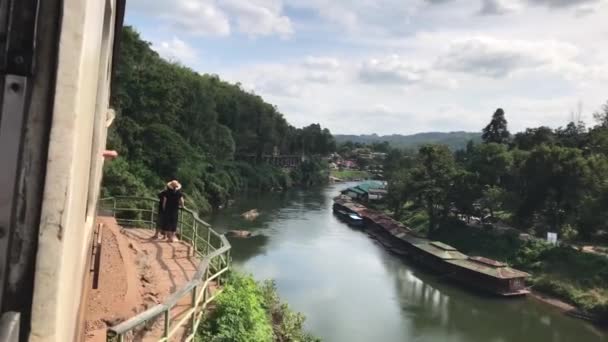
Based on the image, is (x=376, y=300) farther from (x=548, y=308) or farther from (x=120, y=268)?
(x=120, y=268)

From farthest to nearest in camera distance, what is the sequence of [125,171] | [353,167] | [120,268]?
[353,167] → [125,171] → [120,268]

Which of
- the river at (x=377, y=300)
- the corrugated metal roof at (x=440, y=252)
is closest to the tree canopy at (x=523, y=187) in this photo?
the corrugated metal roof at (x=440, y=252)

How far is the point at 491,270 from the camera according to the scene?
30.9 meters

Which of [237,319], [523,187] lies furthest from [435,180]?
[237,319]

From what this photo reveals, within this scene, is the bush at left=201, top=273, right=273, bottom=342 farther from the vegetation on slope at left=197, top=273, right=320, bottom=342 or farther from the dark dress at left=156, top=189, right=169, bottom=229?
the dark dress at left=156, top=189, right=169, bottom=229

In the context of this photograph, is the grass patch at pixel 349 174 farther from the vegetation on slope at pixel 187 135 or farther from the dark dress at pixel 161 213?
the dark dress at pixel 161 213

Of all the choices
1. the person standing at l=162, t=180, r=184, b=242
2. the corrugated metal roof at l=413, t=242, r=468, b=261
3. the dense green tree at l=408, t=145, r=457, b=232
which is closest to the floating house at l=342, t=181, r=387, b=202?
the dense green tree at l=408, t=145, r=457, b=232

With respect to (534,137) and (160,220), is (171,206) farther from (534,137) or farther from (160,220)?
(534,137)

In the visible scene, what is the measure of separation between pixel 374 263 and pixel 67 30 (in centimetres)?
3414

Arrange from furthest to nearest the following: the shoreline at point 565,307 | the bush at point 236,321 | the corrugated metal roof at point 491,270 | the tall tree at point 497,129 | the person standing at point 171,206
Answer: the tall tree at point 497,129 < the corrugated metal roof at point 491,270 < the shoreline at point 565,307 < the person standing at point 171,206 < the bush at point 236,321

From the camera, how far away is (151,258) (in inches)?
419

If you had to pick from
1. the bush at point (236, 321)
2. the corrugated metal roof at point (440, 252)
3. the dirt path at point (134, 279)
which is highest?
the dirt path at point (134, 279)

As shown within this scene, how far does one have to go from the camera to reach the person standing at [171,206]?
11.7 meters

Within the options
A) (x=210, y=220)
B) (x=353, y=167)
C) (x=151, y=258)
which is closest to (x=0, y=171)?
(x=151, y=258)
